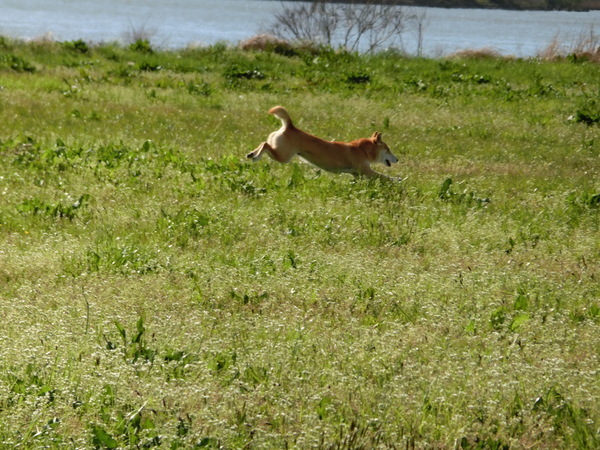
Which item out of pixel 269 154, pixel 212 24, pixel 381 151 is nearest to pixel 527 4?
pixel 212 24

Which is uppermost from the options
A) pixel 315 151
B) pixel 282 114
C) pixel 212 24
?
pixel 282 114

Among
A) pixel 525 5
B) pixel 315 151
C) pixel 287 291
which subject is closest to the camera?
pixel 287 291

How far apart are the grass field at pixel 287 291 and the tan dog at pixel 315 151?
0.18 m

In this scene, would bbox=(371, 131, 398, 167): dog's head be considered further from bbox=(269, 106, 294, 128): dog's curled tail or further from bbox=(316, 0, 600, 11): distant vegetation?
bbox=(316, 0, 600, 11): distant vegetation

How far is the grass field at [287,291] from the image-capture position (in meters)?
4.56

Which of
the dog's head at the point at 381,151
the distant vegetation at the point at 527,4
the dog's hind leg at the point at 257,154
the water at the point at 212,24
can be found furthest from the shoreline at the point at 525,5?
the dog's hind leg at the point at 257,154

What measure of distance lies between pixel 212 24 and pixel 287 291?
49866mm

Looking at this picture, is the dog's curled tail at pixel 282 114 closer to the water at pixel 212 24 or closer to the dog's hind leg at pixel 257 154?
the dog's hind leg at pixel 257 154

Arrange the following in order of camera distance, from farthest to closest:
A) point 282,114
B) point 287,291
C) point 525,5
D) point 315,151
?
point 525,5
point 315,151
point 282,114
point 287,291

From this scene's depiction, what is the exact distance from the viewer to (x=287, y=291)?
648cm

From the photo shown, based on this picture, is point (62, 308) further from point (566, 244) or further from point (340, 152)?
point (340, 152)

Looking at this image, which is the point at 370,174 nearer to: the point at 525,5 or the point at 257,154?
the point at 257,154

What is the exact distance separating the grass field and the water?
2062cm

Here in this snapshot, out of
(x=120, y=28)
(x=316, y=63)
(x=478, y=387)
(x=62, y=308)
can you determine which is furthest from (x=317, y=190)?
(x=120, y=28)
